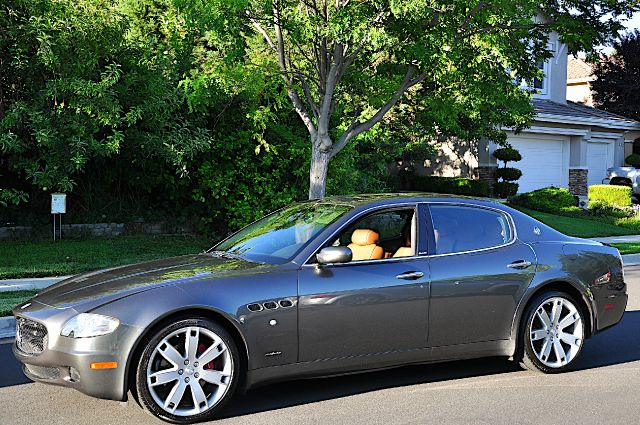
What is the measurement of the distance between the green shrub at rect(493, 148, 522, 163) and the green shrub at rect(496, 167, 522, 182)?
0.33m

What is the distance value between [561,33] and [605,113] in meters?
20.6

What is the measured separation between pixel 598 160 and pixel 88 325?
30.4 meters

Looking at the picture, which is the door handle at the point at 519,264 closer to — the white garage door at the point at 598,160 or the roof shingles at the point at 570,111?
the roof shingles at the point at 570,111

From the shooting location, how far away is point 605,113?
106 ft

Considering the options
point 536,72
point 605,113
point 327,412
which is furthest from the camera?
point 605,113

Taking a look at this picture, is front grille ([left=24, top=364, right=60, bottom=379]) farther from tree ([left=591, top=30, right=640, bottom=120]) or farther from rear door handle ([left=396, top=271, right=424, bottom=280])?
tree ([left=591, top=30, right=640, bottom=120])

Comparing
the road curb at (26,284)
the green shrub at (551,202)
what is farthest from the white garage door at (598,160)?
the road curb at (26,284)

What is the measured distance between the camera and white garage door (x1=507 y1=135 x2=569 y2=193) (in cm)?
2831

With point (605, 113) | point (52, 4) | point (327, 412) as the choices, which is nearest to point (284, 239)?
point (327, 412)

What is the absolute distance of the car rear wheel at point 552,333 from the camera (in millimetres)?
6117

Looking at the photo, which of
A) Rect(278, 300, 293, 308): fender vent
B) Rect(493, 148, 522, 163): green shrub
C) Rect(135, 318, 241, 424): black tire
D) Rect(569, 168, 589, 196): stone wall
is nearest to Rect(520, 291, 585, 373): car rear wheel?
Rect(278, 300, 293, 308): fender vent

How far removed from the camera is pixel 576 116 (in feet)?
93.8

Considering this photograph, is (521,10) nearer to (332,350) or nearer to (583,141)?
(332,350)

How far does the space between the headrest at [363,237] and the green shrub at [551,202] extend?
19.3 meters
